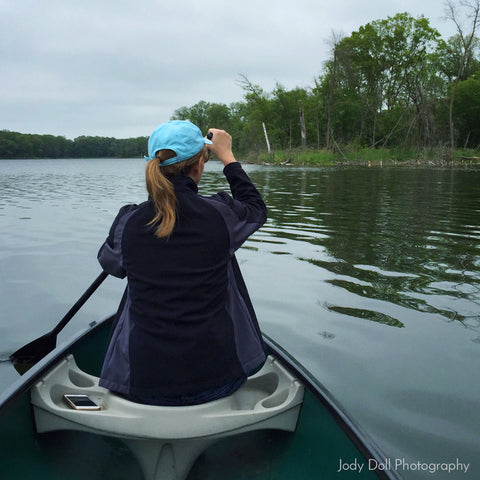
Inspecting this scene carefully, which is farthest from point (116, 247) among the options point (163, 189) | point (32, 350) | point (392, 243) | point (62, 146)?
point (62, 146)

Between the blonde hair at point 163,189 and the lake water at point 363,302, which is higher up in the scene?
the blonde hair at point 163,189

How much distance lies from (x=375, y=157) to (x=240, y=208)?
36.8 meters

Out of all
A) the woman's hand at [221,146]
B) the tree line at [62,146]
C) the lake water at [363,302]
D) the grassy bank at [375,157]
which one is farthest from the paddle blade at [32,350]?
the tree line at [62,146]

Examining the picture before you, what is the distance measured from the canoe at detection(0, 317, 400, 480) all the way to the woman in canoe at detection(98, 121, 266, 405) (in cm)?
12

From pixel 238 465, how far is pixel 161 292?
0.92 m

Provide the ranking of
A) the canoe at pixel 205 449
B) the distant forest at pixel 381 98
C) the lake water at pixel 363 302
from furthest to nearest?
the distant forest at pixel 381 98
the lake water at pixel 363 302
the canoe at pixel 205 449

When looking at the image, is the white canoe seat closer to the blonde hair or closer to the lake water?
the blonde hair

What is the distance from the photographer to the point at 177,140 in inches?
80.1

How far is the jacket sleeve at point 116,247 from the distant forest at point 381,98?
122ft

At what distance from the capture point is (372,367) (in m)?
3.58

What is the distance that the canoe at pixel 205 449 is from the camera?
197 cm

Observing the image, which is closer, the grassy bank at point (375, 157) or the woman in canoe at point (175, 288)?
the woman in canoe at point (175, 288)

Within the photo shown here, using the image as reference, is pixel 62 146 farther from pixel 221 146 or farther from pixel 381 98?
pixel 221 146

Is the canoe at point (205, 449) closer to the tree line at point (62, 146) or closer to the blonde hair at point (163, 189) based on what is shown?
the blonde hair at point (163, 189)
